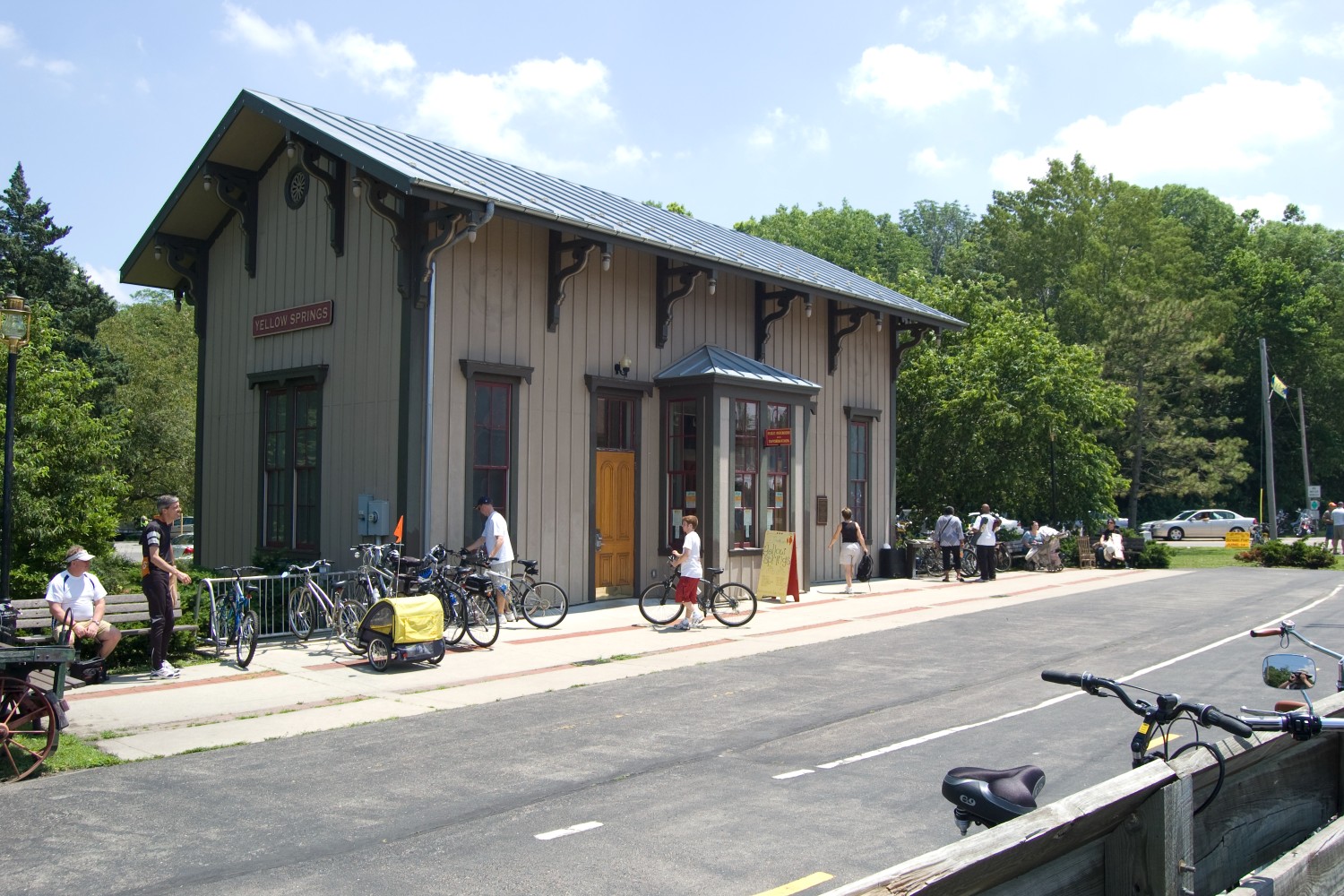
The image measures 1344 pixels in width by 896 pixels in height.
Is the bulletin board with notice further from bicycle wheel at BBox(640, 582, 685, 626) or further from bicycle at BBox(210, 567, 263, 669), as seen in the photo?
bicycle at BBox(210, 567, 263, 669)

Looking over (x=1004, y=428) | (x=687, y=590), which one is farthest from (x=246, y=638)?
(x=1004, y=428)

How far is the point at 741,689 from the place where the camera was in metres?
10.9

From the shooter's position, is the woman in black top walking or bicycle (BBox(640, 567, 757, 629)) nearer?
bicycle (BBox(640, 567, 757, 629))

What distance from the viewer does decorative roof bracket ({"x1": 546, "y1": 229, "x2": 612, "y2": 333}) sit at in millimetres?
16438

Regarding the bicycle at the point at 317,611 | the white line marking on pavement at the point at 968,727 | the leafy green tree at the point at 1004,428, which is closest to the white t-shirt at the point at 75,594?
the bicycle at the point at 317,611

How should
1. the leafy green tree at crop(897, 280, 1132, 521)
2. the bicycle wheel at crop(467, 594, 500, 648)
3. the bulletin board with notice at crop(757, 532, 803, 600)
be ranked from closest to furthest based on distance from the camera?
the bicycle wheel at crop(467, 594, 500, 648), the bulletin board with notice at crop(757, 532, 803, 600), the leafy green tree at crop(897, 280, 1132, 521)

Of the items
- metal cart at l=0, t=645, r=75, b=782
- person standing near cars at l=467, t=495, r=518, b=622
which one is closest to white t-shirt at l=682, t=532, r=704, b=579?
person standing near cars at l=467, t=495, r=518, b=622

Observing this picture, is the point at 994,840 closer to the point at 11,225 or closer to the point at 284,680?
the point at 284,680

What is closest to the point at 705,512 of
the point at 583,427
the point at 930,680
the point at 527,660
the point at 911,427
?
the point at 583,427

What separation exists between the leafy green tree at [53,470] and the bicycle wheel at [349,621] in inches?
394

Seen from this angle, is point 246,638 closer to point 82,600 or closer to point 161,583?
point 161,583

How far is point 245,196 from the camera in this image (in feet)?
58.5

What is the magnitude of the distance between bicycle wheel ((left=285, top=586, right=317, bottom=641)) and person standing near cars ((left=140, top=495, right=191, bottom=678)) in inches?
86.3

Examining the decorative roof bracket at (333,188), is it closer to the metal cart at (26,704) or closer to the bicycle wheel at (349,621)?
the bicycle wheel at (349,621)
